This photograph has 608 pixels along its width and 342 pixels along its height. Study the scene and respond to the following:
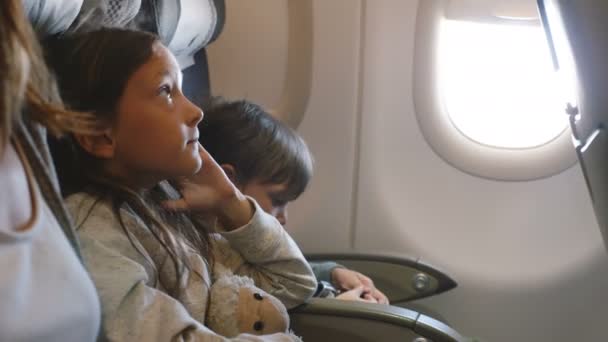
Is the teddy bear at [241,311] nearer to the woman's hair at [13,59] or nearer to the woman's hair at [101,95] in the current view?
the woman's hair at [101,95]

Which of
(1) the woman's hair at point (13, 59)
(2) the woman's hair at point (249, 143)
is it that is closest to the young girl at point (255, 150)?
(2) the woman's hair at point (249, 143)

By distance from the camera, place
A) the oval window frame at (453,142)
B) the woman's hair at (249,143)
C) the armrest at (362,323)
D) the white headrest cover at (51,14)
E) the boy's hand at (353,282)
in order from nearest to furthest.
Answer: the white headrest cover at (51,14) < the armrest at (362,323) < the woman's hair at (249,143) < the boy's hand at (353,282) < the oval window frame at (453,142)

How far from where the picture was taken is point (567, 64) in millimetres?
981

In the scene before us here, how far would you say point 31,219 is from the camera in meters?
0.64

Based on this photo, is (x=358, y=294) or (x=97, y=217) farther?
(x=358, y=294)

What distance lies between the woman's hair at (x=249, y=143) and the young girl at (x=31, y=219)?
0.68 m

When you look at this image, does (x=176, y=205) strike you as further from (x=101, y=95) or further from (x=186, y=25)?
→ (x=186, y=25)

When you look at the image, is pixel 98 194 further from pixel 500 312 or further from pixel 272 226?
pixel 500 312

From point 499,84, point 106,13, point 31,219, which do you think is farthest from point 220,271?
point 499,84

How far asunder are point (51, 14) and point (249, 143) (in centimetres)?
60

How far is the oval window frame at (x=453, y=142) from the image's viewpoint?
1.84m

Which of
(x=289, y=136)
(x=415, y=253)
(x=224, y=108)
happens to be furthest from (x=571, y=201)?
(x=224, y=108)

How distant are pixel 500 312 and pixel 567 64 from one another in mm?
1093

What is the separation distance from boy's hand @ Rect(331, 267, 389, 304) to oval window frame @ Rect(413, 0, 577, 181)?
45cm
